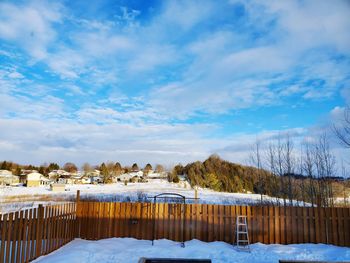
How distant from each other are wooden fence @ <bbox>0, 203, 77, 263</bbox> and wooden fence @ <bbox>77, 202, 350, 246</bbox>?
3.69 ft

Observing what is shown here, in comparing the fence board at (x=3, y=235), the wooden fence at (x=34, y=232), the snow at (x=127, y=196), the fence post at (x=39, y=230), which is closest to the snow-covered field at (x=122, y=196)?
the snow at (x=127, y=196)

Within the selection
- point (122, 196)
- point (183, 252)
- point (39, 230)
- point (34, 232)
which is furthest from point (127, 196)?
point (34, 232)

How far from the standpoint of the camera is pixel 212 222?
9.26 m

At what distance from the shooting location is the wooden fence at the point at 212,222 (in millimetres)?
9047

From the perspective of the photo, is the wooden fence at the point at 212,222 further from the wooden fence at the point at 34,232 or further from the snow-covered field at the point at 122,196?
the snow-covered field at the point at 122,196

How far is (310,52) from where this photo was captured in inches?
446

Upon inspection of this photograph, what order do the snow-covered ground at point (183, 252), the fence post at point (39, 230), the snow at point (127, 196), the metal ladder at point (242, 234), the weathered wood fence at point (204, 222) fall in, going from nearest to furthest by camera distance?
the fence post at point (39, 230) < the snow-covered ground at point (183, 252) < the metal ladder at point (242, 234) < the weathered wood fence at point (204, 222) < the snow at point (127, 196)

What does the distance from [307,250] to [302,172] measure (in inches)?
319

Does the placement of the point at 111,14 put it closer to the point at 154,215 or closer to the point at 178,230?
the point at 154,215

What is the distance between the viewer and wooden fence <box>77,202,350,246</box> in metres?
9.05

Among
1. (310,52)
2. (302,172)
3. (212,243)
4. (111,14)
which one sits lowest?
(212,243)

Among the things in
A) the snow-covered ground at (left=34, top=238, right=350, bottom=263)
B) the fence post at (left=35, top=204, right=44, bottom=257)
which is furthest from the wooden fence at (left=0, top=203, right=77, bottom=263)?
the snow-covered ground at (left=34, top=238, right=350, bottom=263)

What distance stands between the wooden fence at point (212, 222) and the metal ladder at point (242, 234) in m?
0.19

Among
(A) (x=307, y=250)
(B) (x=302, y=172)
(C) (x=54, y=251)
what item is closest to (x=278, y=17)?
(A) (x=307, y=250)
